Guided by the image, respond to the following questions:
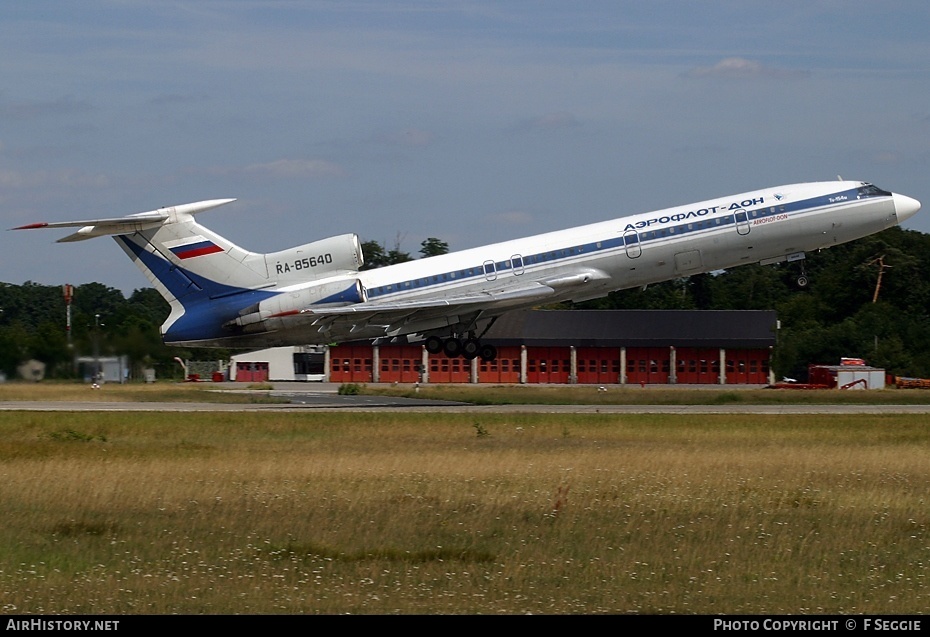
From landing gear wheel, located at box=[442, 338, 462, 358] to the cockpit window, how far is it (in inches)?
576

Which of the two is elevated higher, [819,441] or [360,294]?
[360,294]

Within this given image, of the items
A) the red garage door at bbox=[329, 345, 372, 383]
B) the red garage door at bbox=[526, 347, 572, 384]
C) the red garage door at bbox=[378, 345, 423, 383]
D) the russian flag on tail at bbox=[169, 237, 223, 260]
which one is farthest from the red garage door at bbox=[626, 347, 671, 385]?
the russian flag on tail at bbox=[169, 237, 223, 260]

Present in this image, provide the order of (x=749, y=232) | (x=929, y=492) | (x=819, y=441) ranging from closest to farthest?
(x=929, y=492) → (x=819, y=441) → (x=749, y=232)

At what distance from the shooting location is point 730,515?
16.6 meters

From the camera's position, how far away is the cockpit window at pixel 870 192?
38.8 m

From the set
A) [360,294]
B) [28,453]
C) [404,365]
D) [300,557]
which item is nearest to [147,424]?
[28,453]

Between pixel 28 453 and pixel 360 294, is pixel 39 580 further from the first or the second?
pixel 360 294

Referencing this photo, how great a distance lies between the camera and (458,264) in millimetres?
40188

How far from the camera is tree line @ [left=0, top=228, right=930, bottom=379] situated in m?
40.5

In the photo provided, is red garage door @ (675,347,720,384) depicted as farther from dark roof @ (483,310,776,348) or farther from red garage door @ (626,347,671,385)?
red garage door @ (626,347,671,385)

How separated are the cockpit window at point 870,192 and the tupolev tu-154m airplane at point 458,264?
0.07m

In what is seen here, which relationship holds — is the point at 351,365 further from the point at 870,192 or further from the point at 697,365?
the point at 870,192

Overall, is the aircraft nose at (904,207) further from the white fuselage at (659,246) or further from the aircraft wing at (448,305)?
the aircraft wing at (448,305)

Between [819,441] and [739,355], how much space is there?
4787cm
